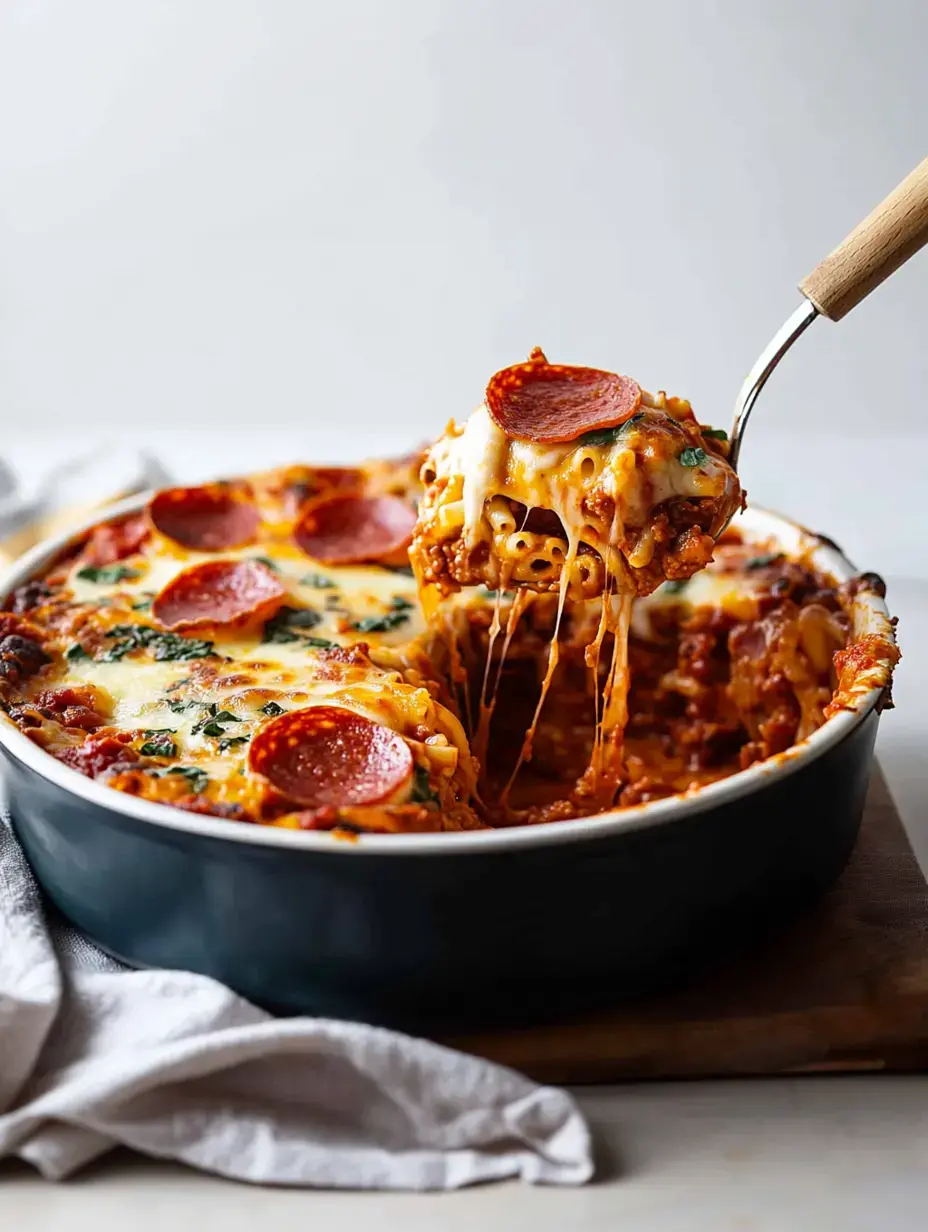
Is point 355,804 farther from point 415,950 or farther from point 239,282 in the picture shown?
point 239,282

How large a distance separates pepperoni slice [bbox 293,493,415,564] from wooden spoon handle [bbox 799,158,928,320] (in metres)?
1.38

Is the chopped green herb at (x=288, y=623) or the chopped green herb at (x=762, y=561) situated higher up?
the chopped green herb at (x=762, y=561)

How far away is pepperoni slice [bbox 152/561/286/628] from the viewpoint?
375 centimetres

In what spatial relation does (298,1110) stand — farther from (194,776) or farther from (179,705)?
(179,705)

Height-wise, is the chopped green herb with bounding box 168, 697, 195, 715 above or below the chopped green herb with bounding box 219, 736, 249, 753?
below

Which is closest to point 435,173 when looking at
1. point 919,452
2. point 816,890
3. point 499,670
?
point 919,452

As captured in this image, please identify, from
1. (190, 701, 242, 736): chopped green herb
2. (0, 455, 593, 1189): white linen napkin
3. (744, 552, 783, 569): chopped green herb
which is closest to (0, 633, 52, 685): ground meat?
(190, 701, 242, 736): chopped green herb

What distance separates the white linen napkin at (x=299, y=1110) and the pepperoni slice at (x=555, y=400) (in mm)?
1346

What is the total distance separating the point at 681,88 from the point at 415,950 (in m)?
4.63

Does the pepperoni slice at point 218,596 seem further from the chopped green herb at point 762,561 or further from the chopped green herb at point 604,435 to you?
the chopped green herb at point 762,561

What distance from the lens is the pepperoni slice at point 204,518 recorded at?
4230mm

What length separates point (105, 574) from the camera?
412 cm

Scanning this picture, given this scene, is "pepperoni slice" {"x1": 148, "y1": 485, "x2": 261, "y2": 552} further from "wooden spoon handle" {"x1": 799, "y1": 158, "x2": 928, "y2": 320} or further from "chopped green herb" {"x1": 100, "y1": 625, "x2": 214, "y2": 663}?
"wooden spoon handle" {"x1": 799, "y1": 158, "x2": 928, "y2": 320}

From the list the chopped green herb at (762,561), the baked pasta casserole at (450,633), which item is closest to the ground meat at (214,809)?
the baked pasta casserole at (450,633)
